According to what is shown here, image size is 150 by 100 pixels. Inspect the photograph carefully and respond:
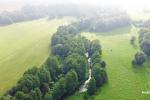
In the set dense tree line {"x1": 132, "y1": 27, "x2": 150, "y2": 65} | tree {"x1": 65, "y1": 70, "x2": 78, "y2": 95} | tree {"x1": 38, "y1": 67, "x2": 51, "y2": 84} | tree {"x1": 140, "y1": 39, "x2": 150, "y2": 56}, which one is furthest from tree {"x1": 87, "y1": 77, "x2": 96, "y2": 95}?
tree {"x1": 140, "y1": 39, "x2": 150, "y2": 56}

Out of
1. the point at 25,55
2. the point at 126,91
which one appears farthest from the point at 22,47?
the point at 126,91

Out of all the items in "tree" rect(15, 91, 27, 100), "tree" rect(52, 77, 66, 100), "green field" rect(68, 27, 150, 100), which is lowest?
"green field" rect(68, 27, 150, 100)

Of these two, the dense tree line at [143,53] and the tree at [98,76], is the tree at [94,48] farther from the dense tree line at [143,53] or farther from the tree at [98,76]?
the tree at [98,76]

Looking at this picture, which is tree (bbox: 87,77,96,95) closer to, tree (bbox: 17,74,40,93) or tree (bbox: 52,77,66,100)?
tree (bbox: 52,77,66,100)

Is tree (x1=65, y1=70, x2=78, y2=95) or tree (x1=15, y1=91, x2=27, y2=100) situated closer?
tree (x1=15, y1=91, x2=27, y2=100)

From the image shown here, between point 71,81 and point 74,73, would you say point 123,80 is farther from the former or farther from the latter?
point 71,81

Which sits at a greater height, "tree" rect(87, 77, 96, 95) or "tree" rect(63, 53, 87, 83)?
"tree" rect(63, 53, 87, 83)

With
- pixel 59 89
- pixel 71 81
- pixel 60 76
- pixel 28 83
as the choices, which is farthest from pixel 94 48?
pixel 28 83

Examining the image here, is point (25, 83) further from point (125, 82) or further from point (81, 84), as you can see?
point (125, 82)

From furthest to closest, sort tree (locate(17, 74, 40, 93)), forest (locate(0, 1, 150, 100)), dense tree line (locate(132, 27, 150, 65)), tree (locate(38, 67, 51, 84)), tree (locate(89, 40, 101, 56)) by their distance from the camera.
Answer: tree (locate(89, 40, 101, 56)), dense tree line (locate(132, 27, 150, 65)), tree (locate(38, 67, 51, 84)), forest (locate(0, 1, 150, 100)), tree (locate(17, 74, 40, 93))
